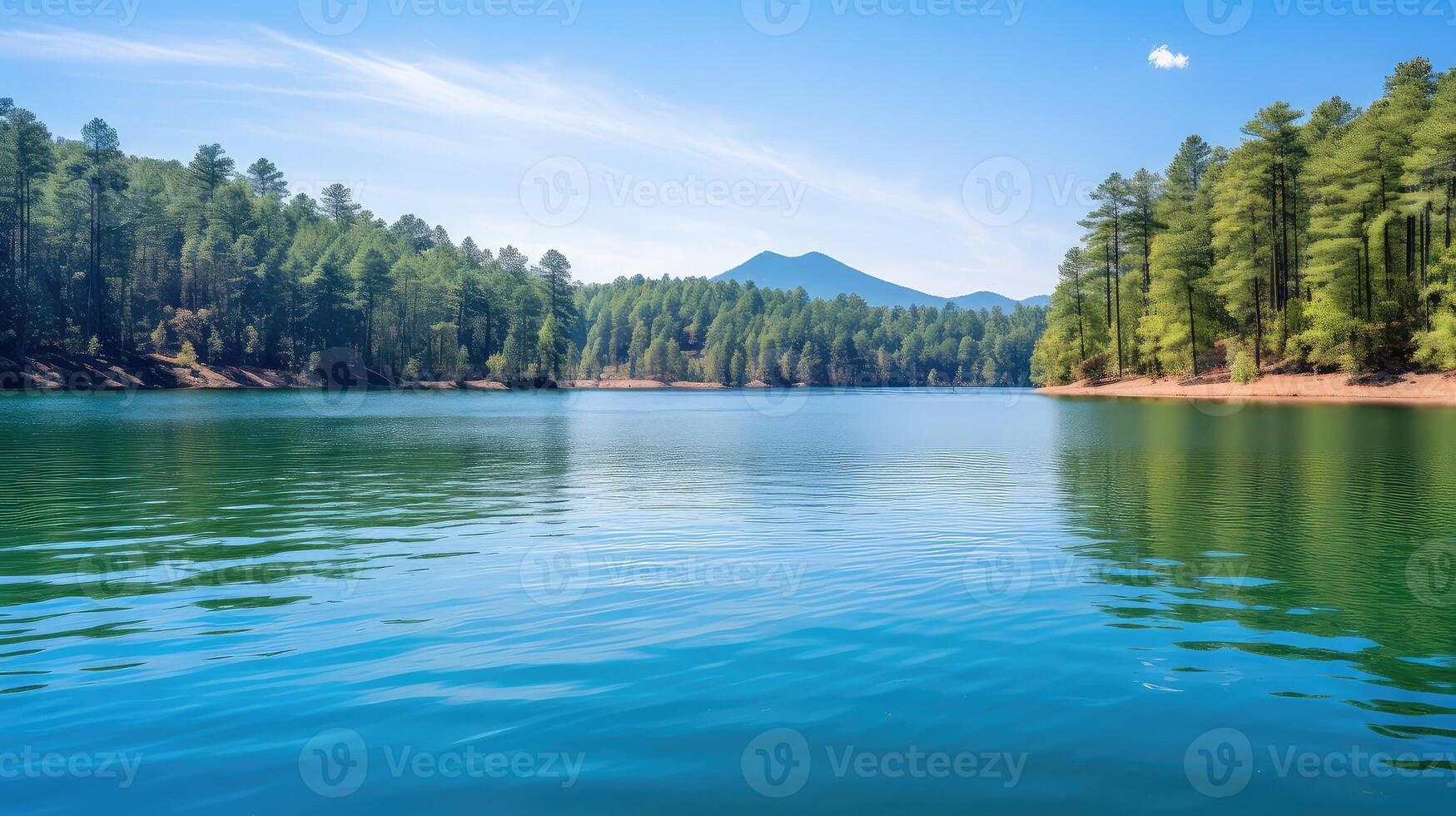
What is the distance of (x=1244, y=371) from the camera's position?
3132 inches

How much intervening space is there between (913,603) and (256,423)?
168 feet

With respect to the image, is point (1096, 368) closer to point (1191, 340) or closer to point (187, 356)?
point (1191, 340)

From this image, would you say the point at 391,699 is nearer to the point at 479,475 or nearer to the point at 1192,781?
Result: the point at 1192,781

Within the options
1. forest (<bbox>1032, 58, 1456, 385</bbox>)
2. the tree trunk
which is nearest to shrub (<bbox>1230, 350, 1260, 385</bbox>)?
forest (<bbox>1032, 58, 1456, 385</bbox>)

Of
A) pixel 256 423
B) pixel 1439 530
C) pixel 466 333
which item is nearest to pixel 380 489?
pixel 1439 530

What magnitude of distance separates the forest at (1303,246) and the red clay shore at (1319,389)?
1305mm

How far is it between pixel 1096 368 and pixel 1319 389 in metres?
40.8

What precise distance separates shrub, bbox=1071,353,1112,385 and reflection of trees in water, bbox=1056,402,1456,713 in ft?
250

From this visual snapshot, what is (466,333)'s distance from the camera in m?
173

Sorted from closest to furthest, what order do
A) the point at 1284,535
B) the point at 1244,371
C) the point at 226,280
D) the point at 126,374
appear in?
the point at 1284,535 → the point at 1244,371 → the point at 126,374 → the point at 226,280

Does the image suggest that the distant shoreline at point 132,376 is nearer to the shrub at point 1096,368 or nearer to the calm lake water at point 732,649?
the calm lake water at point 732,649

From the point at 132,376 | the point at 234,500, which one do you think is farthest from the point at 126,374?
the point at 234,500

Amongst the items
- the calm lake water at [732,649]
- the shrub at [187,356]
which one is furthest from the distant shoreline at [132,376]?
the calm lake water at [732,649]

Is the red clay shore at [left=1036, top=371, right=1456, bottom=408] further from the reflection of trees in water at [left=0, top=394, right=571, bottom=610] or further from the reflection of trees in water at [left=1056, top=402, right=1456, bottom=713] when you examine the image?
the reflection of trees in water at [left=0, top=394, right=571, bottom=610]
